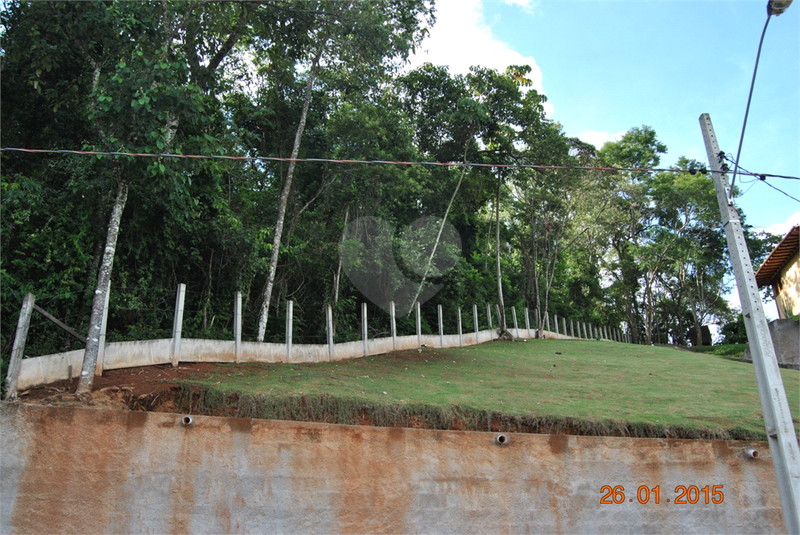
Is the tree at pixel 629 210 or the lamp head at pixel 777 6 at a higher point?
the tree at pixel 629 210

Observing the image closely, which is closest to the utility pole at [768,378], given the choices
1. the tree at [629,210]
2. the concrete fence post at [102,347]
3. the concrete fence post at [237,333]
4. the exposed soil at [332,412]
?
the exposed soil at [332,412]

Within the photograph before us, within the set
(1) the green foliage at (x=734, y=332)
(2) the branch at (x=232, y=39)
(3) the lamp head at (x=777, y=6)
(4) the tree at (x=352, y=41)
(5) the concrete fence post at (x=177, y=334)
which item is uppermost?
(4) the tree at (x=352, y=41)

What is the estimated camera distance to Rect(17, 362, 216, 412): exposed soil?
280 inches

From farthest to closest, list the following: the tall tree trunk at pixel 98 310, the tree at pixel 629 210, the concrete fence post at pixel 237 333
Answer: the tree at pixel 629 210, the concrete fence post at pixel 237 333, the tall tree trunk at pixel 98 310

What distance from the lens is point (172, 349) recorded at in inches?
379

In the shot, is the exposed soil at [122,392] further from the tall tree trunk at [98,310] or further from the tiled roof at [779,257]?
the tiled roof at [779,257]

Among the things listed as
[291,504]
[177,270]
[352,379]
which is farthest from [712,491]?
[177,270]

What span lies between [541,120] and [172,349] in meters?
18.1

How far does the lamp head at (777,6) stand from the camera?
5.86 m

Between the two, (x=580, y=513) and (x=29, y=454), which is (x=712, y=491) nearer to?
(x=580, y=513)

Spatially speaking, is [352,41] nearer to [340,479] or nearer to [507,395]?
[507,395]

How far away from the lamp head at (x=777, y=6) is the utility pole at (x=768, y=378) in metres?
1.59

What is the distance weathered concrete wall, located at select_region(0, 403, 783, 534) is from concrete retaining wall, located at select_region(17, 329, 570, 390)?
1195 millimetres

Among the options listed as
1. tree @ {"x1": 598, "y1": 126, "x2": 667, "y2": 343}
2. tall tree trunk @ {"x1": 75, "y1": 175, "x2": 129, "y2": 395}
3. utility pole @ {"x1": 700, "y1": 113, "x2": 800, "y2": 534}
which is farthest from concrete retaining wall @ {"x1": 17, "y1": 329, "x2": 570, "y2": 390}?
tree @ {"x1": 598, "y1": 126, "x2": 667, "y2": 343}
